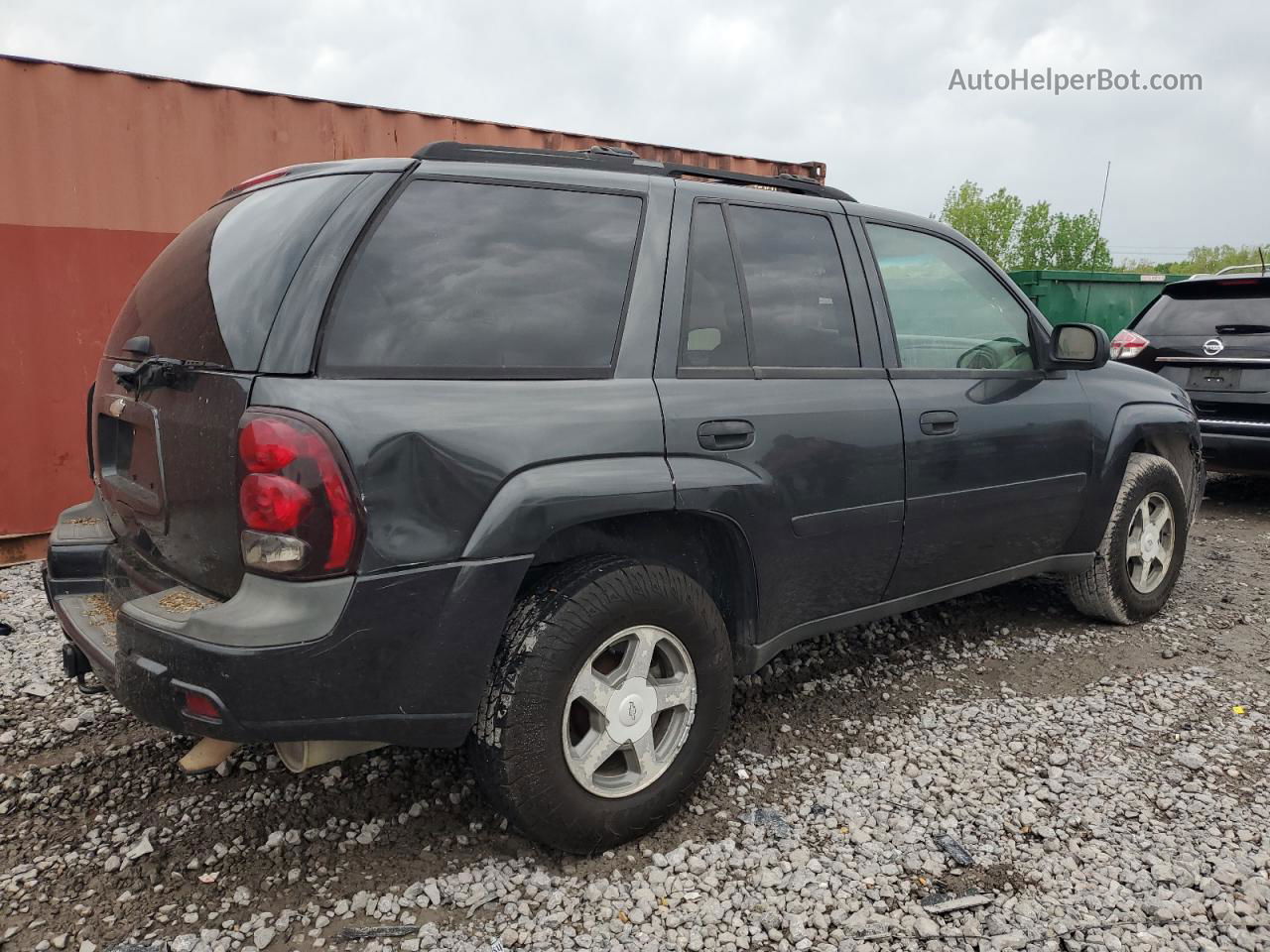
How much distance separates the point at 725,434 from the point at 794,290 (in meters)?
0.64

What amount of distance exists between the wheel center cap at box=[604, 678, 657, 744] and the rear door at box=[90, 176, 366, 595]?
38.2 inches

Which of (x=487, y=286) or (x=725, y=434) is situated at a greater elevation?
(x=487, y=286)

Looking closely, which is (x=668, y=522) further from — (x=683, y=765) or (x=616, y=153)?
(x=616, y=153)

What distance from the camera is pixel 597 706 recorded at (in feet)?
7.22

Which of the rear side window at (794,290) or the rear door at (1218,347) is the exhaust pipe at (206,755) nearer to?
the rear side window at (794,290)

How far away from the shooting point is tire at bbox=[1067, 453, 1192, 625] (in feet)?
12.4

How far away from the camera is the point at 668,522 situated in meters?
2.40

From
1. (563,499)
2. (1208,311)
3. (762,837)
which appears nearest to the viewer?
(563,499)

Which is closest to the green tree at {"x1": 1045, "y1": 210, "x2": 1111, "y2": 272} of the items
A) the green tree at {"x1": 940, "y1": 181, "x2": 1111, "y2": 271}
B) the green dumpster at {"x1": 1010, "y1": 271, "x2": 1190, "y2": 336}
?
the green tree at {"x1": 940, "y1": 181, "x2": 1111, "y2": 271}

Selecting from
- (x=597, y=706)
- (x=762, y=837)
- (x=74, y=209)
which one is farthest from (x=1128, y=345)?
(x=74, y=209)

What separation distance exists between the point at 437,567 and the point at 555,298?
765 mm

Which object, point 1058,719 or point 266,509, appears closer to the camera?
point 266,509

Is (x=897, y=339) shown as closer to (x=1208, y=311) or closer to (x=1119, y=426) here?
(x=1119, y=426)

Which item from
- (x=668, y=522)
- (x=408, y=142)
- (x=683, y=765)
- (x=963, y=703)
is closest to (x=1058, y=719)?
(x=963, y=703)
